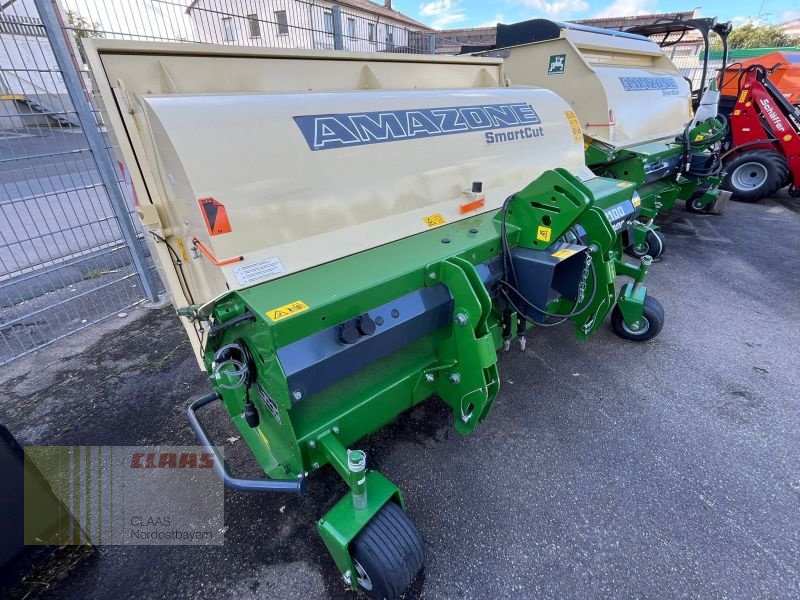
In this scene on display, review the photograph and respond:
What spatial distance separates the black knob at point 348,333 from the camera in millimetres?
1455

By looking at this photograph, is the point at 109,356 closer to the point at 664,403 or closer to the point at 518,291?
the point at 518,291

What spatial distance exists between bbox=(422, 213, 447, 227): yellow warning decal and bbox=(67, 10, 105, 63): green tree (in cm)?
295

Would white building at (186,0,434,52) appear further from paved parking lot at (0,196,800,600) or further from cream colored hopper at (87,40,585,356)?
paved parking lot at (0,196,800,600)

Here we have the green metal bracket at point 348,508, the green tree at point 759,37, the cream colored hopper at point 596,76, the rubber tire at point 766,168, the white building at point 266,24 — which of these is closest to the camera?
the green metal bracket at point 348,508

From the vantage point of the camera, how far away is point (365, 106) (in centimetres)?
214

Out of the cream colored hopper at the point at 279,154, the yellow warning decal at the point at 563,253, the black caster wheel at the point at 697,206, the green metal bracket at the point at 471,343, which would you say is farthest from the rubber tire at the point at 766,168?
the green metal bracket at the point at 471,343

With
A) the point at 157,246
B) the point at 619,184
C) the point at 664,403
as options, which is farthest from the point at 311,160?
the point at 664,403

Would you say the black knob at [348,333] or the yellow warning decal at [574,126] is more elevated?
the yellow warning decal at [574,126]

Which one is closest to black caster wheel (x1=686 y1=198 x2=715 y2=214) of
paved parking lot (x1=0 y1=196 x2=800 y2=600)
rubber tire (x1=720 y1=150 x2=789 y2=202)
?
rubber tire (x1=720 y1=150 x2=789 y2=202)

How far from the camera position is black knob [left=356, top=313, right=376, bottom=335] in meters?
1.50

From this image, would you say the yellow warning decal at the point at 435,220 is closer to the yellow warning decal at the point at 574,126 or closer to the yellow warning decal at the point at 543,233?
the yellow warning decal at the point at 543,233

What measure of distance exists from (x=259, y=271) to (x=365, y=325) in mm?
481

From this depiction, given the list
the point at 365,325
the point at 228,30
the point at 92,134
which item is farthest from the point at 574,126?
the point at 92,134

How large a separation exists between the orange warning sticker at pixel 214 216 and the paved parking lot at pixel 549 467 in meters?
1.33
